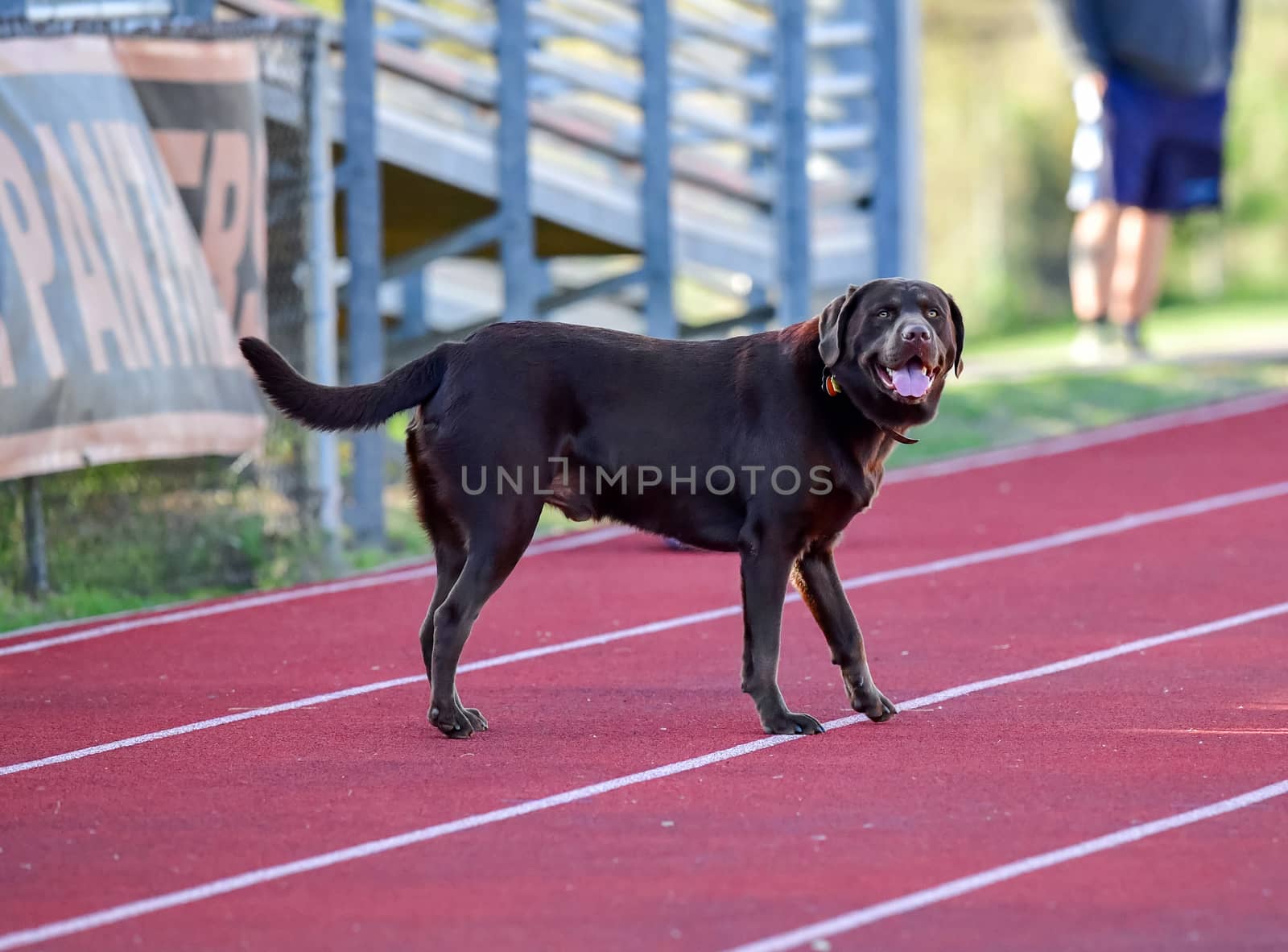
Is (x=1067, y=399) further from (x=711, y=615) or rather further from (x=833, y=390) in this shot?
(x=833, y=390)

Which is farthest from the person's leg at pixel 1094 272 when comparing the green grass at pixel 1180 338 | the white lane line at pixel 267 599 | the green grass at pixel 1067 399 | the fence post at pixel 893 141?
the white lane line at pixel 267 599

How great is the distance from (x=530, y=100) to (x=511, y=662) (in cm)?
761

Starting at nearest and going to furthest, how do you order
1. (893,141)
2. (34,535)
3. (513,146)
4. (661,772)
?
1. (661,772)
2. (34,535)
3. (513,146)
4. (893,141)

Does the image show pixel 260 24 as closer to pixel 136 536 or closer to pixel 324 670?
pixel 136 536

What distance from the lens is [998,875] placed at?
4883 mm

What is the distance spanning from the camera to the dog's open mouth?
6.16m

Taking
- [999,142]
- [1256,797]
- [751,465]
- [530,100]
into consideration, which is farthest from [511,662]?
[999,142]

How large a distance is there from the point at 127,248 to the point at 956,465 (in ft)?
21.8

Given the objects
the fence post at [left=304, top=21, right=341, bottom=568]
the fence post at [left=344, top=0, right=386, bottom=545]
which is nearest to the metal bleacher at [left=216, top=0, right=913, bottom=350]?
the fence post at [left=344, top=0, right=386, bottom=545]

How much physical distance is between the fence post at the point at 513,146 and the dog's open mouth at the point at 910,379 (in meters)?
6.31

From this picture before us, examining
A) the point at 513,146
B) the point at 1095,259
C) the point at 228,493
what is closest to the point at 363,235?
the point at 513,146

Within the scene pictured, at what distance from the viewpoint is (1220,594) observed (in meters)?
9.09

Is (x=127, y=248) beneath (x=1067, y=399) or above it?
above

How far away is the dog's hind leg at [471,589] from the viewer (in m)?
6.34
